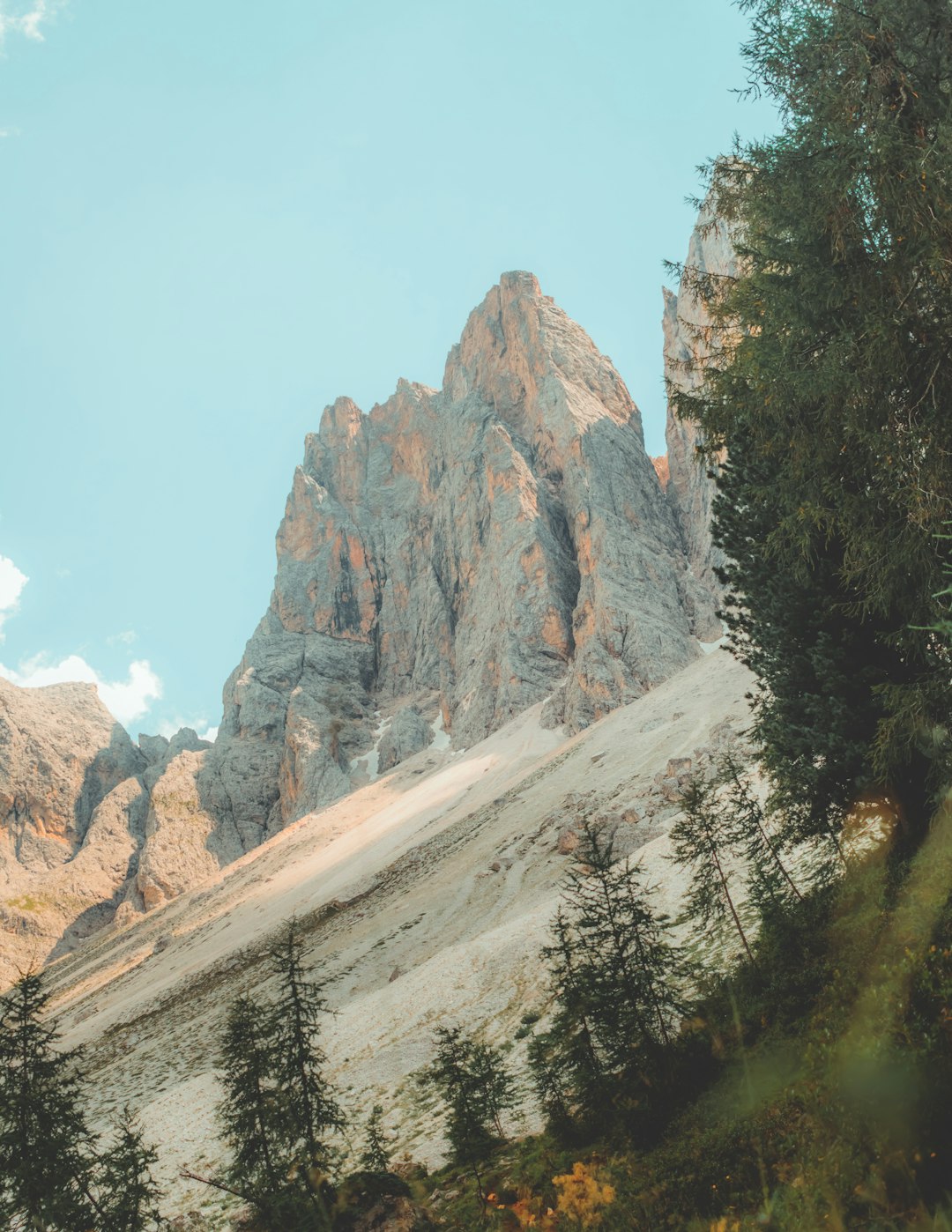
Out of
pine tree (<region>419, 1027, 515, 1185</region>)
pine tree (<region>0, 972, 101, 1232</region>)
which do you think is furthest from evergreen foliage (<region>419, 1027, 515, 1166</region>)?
pine tree (<region>0, 972, 101, 1232</region>)

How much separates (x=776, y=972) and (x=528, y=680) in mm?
70708

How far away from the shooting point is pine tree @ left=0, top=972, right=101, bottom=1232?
12797 millimetres

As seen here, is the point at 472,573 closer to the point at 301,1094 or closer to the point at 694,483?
the point at 694,483

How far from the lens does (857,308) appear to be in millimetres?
8836

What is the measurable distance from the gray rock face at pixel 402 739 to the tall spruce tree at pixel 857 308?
3236 inches

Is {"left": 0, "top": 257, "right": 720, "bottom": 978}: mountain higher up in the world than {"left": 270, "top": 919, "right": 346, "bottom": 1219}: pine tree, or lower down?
higher up

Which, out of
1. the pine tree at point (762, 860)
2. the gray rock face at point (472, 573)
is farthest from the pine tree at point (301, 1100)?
the gray rock face at point (472, 573)

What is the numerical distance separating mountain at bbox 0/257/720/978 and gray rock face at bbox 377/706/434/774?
0.30 metres

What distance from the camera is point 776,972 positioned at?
1373 cm

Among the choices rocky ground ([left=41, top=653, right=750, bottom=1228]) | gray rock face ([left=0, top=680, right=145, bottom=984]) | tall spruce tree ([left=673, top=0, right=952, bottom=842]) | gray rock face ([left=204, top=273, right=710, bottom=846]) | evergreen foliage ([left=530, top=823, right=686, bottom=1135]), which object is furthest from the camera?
gray rock face ([left=204, top=273, right=710, bottom=846])

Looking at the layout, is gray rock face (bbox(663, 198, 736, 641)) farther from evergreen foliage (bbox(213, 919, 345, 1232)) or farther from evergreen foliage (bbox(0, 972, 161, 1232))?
evergreen foliage (bbox(0, 972, 161, 1232))

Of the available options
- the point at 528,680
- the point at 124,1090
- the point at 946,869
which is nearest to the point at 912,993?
the point at 946,869

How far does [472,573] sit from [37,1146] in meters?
91.4

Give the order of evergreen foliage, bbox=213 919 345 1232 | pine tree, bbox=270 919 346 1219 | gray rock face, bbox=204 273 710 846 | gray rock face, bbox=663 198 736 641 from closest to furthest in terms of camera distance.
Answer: evergreen foliage, bbox=213 919 345 1232 < pine tree, bbox=270 919 346 1219 < gray rock face, bbox=204 273 710 846 < gray rock face, bbox=663 198 736 641
